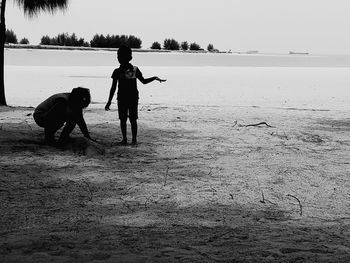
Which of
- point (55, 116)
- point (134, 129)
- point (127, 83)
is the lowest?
point (134, 129)

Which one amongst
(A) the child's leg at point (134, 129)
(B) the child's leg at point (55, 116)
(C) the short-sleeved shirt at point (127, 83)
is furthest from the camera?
(A) the child's leg at point (134, 129)

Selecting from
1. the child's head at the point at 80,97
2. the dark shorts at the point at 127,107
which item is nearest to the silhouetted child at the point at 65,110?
the child's head at the point at 80,97

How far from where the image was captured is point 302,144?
7109 millimetres

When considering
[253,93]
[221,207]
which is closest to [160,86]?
[253,93]

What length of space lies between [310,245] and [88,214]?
5.09 ft

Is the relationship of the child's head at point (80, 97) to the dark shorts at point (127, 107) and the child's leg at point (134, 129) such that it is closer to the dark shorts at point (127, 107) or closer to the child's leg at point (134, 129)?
the dark shorts at point (127, 107)

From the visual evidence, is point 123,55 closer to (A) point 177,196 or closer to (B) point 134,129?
(B) point 134,129

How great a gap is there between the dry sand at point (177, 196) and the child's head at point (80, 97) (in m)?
0.51

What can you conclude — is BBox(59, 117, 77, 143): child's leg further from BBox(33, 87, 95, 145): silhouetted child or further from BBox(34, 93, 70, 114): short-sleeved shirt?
BBox(34, 93, 70, 114): short-sleeved shirt

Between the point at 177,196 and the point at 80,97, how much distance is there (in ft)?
6.00

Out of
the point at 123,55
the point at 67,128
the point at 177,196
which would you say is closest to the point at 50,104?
the point at 67,128

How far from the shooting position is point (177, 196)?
4.48 metres

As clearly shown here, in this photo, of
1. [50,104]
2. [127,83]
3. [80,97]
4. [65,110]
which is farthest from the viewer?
[127,83]

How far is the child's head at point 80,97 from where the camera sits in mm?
5707
